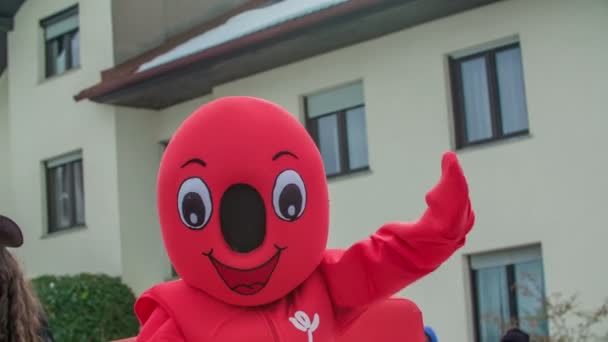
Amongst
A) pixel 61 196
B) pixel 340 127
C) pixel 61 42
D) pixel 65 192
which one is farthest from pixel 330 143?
pixel 61 42

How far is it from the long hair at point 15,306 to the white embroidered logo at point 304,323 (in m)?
0.98

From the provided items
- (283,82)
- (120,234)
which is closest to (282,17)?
(283,82)

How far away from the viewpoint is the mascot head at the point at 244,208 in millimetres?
4832

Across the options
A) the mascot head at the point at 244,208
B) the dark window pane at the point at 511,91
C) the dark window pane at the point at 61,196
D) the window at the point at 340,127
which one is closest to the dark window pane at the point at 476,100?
the dark window pane at the point at 511,91

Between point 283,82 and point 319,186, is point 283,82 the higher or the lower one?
the higher one

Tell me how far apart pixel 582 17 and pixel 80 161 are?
29.9 ft

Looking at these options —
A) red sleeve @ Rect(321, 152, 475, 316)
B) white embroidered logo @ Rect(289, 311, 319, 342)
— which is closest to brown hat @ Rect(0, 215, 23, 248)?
white embroidered logo @ Rect(289, 311, 319, 342)

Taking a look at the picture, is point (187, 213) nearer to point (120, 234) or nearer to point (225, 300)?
point (225, 300)

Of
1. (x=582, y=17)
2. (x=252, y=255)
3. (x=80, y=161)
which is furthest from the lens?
(x=80, y=161)

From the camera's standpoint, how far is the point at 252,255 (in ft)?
15.8

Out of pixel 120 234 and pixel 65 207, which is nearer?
pixel 120 234

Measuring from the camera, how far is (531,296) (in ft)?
44.4

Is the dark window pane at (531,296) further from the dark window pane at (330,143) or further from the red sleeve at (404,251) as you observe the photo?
the red sleeve at (404,251)

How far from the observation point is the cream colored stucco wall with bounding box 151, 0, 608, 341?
12.8 meters
